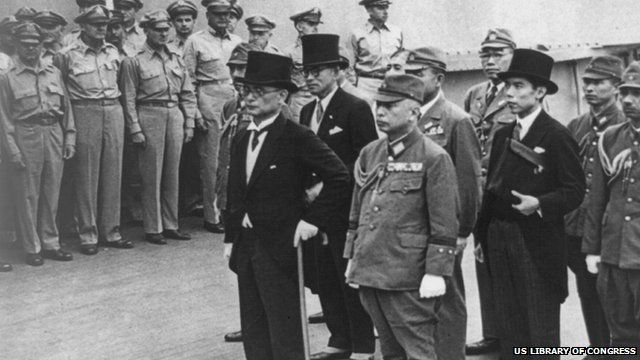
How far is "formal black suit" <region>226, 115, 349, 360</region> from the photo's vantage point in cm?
487

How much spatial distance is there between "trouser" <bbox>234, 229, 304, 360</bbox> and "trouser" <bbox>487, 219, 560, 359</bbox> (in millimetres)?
1090

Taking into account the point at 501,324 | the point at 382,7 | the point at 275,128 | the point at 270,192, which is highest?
the point at 382,7

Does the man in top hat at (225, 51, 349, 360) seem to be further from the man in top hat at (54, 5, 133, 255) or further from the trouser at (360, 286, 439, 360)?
the man in top hat at (54, 5, 133, 255)

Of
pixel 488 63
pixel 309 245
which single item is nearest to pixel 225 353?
pixel 309 245

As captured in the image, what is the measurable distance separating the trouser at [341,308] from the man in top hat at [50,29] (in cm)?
379

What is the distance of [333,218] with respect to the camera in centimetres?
504

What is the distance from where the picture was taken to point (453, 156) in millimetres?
5152

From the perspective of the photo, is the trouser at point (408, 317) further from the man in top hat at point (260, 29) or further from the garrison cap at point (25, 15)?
the man in top hat at point (260, 29)

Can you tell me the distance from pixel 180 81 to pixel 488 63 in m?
3.43

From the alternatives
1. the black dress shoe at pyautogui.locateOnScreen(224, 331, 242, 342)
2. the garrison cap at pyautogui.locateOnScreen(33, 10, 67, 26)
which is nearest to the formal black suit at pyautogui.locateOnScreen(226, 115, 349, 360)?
the black dress shoe at pyautogui.locateOnScreen(224, 331, 242, 342)

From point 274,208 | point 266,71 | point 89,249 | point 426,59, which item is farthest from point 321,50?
point 89,249

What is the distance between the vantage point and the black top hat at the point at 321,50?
225 inches

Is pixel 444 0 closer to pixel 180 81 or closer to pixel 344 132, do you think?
pixel 180 81

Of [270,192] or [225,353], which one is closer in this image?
[270,192]
